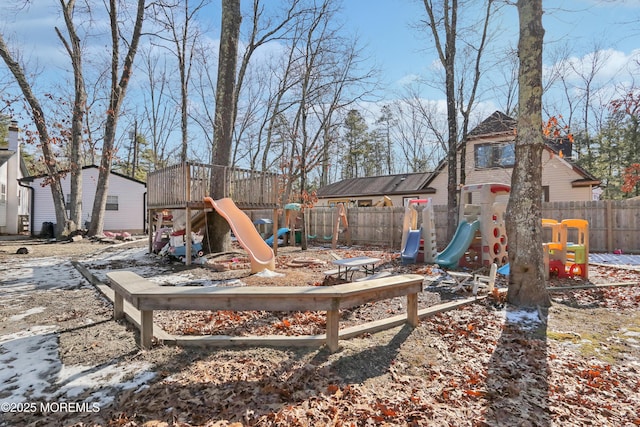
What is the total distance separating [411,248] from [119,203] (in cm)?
2061

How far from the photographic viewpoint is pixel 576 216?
12.6 meters

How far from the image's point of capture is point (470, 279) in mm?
6820

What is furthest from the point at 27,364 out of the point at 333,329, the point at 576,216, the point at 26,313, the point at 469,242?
the point at 576,216

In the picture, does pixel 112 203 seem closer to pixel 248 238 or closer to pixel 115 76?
pixel 115 76

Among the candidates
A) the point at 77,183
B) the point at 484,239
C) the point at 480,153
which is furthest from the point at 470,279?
the point at 77,183

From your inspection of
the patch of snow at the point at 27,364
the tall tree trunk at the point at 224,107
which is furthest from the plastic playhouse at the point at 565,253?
the patch of snow at the point at 27,364

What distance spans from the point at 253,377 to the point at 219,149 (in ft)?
26.9

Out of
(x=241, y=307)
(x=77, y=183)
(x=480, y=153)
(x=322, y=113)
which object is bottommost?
(x=241, y=307)

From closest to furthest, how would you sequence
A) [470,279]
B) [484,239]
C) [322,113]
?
[470,279]
[484,239]
[322,113]

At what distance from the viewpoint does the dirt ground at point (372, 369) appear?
2.41m

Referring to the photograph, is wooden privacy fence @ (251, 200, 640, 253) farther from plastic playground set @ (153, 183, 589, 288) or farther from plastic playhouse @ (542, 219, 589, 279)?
plastic playhouse @ (542, 219, 589, 279)

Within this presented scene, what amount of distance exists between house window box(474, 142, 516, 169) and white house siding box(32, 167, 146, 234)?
21.2 metres

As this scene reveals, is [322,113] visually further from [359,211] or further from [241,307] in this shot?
[241,307]

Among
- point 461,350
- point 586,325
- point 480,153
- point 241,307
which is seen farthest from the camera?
point 480,153
